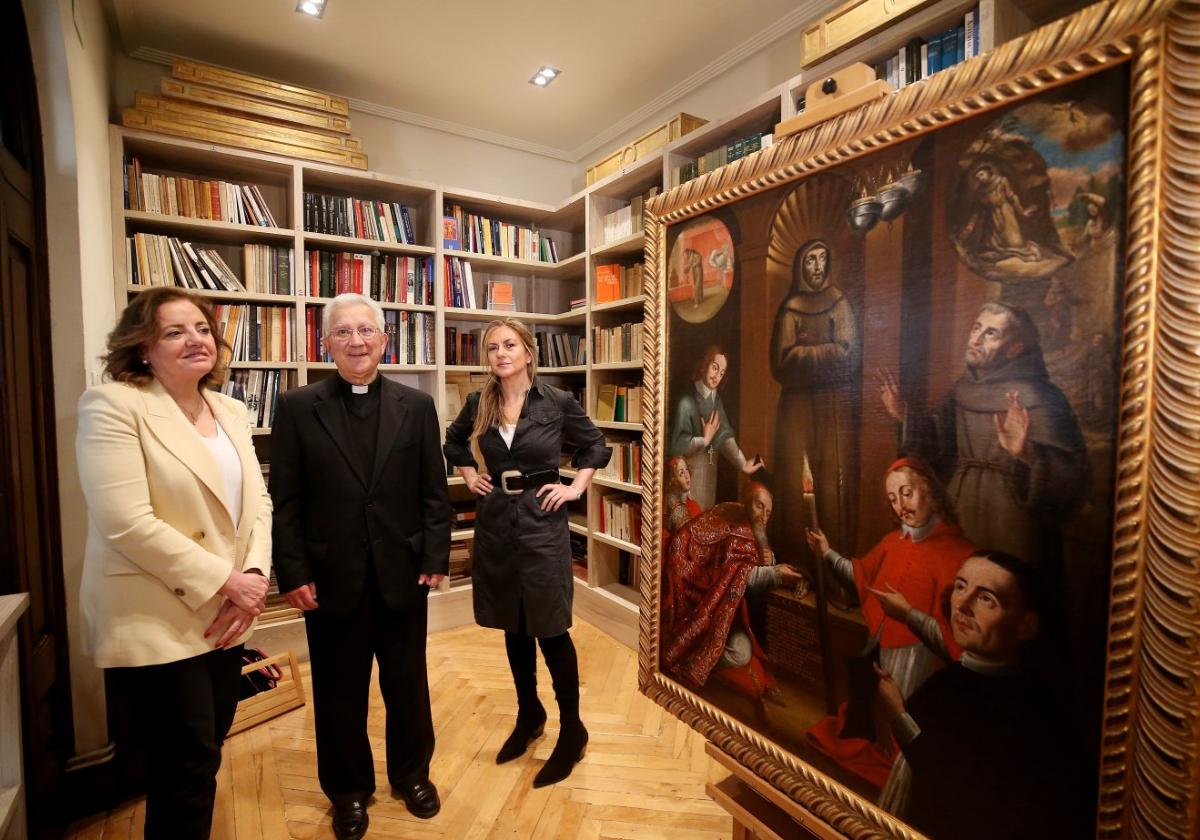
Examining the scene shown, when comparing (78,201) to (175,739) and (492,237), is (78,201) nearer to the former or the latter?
(175,739)

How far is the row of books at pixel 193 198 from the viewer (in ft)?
8.64

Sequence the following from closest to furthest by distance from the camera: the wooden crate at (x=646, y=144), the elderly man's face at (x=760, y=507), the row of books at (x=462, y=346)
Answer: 1. the elderly man's face at (x=760, y=507)
2. the wooden crate at (x=646, y=144)
3. the row of books at (x=462, y=346)

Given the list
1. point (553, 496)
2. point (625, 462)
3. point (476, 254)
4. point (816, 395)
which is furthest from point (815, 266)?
point (476, 254)

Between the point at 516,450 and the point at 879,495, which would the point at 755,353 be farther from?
the point at 516,450

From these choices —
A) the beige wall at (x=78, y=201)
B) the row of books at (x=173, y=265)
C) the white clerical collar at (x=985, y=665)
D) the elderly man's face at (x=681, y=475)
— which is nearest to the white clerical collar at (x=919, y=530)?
the white clerical collar at (x=985, y=665)

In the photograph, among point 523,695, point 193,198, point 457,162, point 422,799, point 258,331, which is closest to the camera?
point 422,799

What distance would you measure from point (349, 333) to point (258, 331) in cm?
161

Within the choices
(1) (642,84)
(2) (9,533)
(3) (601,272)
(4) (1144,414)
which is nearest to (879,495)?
(4) (1144,414)

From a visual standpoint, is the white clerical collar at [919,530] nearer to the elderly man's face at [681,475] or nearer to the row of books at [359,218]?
the elderly man's face at [681,475]

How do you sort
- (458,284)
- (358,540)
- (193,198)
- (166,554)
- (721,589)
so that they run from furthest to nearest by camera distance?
(458,284) < (193,198) < (358,540) < (166,554) < (721,589)

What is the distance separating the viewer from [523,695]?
2100mm

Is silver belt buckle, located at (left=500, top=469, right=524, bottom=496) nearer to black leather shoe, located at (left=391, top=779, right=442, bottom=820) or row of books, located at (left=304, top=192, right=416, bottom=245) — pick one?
black leather shoe, located at (left=391, top=779, right=442, bottom=820)

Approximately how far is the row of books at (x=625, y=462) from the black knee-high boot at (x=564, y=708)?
4.15 ft

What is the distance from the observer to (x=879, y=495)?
29.7 inches
